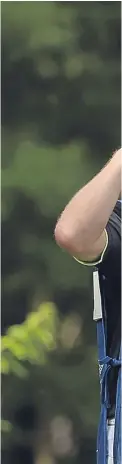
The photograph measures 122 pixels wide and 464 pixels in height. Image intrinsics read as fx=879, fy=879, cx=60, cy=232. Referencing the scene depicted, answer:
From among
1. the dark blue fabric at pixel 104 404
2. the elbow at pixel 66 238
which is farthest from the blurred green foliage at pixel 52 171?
the elbow at pixel 66 238

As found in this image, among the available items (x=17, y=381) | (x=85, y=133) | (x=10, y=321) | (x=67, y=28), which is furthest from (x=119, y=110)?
(x=17, y=381)

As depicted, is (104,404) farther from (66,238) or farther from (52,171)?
(52,171)

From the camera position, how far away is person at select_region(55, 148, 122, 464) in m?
1.35

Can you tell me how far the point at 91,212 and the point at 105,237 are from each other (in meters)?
0.09

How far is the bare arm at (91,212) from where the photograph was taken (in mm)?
1351

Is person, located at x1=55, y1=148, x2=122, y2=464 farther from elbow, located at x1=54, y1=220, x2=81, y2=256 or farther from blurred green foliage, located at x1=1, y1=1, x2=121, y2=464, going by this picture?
blurred green foliage, located at x1=1, y1=1, x2=121, y2=464

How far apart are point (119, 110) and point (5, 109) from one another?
10.2 inches

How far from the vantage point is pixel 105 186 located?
1357 mm

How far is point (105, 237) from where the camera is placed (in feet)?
4.68

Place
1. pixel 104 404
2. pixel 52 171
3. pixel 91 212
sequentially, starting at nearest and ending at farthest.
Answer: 1. pixel 91 212
2. pixel 104 404
3. pixel 52 171

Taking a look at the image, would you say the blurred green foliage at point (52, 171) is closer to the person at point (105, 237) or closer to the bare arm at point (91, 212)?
the person at point (105, 237)

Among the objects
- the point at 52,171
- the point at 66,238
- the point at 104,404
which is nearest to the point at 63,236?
the point at 66,238

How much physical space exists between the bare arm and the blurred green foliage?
558 mm

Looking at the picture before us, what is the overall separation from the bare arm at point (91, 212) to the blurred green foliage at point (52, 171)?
56 centimetres
